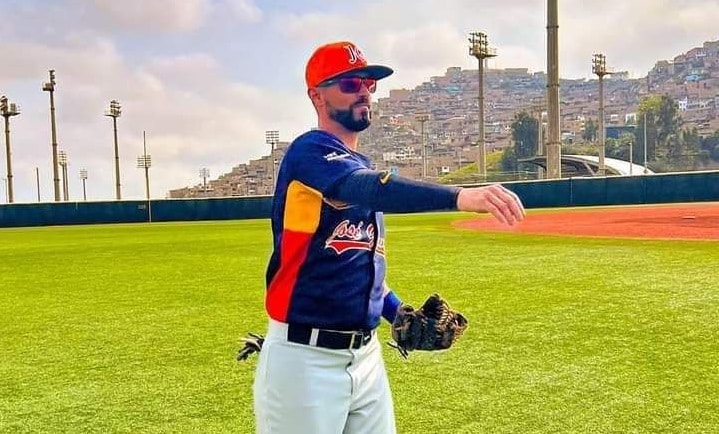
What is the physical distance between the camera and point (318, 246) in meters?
2.17

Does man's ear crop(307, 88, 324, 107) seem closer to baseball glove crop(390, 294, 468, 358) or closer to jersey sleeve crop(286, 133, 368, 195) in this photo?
jersey sleeve crop(286, 133, 368, 195)

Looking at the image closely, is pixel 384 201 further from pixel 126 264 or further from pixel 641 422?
pixel 126 264

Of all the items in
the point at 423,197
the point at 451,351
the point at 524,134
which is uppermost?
the point at 524,134

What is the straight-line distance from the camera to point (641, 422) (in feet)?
12.9

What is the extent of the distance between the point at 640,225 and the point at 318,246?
1857 centimetres

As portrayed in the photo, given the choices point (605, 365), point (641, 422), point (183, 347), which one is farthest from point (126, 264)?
point (641, 422)

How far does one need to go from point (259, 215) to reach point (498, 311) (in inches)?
1211

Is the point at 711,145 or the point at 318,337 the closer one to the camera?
the point at 318,337

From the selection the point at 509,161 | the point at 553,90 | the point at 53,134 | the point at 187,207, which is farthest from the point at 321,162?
the point at 509,161

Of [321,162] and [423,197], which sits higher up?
[321,162]

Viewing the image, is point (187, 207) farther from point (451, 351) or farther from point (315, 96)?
point (315, 96)

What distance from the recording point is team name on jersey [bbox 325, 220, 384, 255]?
2.17 m

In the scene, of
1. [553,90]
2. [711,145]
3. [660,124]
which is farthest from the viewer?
[711,145]

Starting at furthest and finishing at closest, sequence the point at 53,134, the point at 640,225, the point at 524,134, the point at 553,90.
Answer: the point at 524,134 → the point at 53,134 → the point at 553,90 → the point at 640,225
